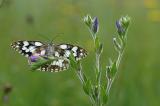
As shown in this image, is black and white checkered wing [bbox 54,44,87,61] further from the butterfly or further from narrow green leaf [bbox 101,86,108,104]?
narrow green leaf [bbox 101,86,108,104]

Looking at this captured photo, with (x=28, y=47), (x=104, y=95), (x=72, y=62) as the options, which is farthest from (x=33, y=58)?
(x=104, y=95)

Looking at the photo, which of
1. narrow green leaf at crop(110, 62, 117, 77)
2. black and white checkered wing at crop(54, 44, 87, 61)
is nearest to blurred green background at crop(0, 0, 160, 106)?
black and white checkered wing at crop(54, 44, 87, 61)

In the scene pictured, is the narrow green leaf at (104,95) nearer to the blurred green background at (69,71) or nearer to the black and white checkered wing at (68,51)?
the black and white checkered wing at (68,51)

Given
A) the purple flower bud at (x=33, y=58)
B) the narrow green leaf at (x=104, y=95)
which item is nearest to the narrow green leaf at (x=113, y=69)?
the narrow green leaf at (x=104, y=95)

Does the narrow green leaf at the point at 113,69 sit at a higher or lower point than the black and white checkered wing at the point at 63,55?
lower

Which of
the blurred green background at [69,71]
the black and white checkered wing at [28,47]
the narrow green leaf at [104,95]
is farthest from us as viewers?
the blurred green background at [69,71]

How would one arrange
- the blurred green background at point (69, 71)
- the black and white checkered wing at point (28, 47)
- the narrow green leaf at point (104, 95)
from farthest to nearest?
the blurred green background at point (69, 71), the black and white checkered wing at point (28, 47), the narrow green leaf at point (104, 95)

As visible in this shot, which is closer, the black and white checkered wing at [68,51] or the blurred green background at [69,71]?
the black and white checkered wing at [68,51]

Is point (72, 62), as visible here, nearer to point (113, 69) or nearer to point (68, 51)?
point (68, 51)

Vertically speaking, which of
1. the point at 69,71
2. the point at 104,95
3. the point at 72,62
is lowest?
the point at 69,71
